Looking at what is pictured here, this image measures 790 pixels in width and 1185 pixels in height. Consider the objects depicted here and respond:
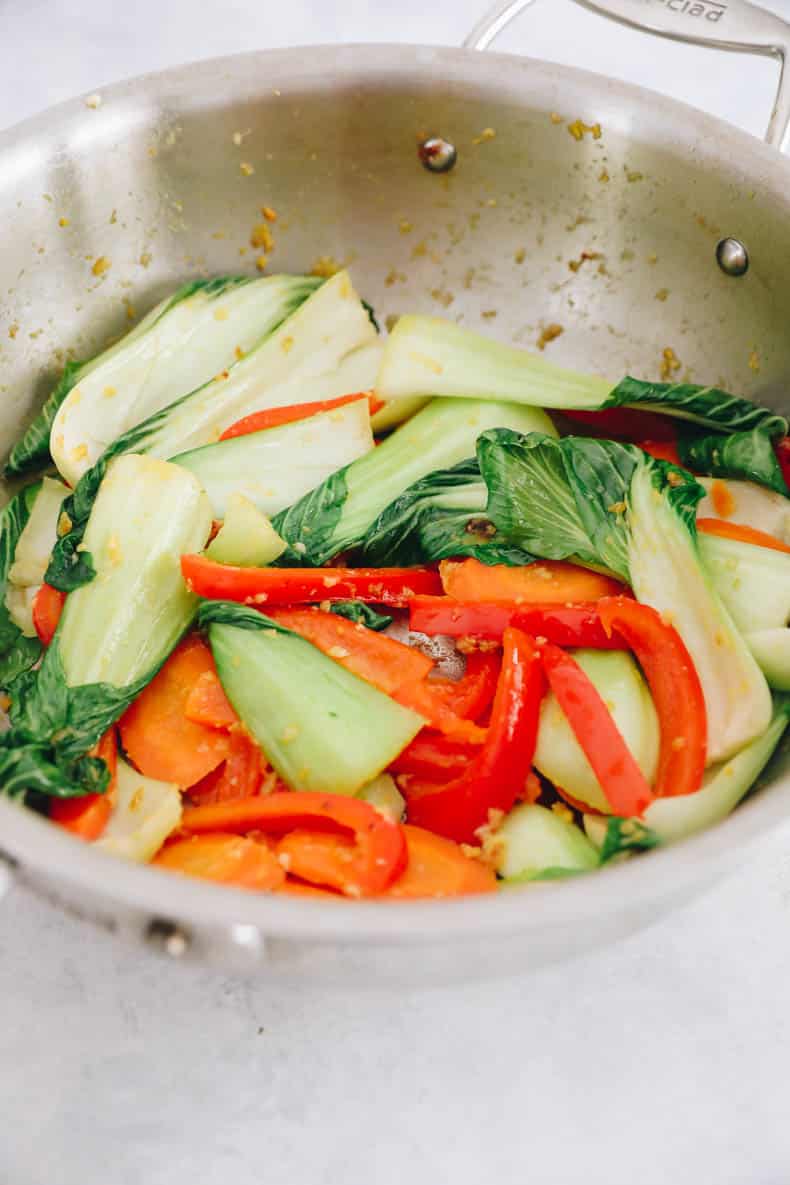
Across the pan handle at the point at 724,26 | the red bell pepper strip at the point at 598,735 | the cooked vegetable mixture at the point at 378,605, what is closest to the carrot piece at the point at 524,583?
the cooked vegetable mixture at the point at 378,605

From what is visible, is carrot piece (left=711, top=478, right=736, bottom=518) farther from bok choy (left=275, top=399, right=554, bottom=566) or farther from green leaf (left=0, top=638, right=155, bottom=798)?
green leaf (left=0, top=638, right=155, bottom=798)

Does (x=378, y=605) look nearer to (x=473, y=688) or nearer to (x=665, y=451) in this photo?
(x=473, y=688)

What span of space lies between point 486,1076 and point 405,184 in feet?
4.72

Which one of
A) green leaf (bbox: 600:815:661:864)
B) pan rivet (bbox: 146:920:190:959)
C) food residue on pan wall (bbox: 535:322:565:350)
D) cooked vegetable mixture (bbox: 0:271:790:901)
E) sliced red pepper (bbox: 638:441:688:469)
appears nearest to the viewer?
pan rivet (bbox: 146:920:190:959)

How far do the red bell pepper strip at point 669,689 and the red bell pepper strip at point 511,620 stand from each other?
0.03m

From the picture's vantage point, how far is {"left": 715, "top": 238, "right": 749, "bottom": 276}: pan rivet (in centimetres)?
170

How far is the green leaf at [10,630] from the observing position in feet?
5.15

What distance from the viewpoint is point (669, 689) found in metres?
1.34

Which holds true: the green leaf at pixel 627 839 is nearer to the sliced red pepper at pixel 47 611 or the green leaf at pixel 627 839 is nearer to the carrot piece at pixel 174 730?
the carrot piece at pixel 174 730

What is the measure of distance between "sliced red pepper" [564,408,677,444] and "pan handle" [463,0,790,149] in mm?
452

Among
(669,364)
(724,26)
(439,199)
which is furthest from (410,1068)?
(724,26)

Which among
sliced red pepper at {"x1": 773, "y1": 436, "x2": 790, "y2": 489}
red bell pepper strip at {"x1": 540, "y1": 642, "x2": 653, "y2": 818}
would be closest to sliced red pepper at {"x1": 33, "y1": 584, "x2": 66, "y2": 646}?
red bell pepper strip at {"x1": 540, "y1": 642, "x2": 653, "y2": 818}

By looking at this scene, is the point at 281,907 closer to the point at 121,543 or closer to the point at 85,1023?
the point at 85,1023

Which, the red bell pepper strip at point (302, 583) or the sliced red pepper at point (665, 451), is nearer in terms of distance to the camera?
the red bell pepper strip at point (302, 583)
